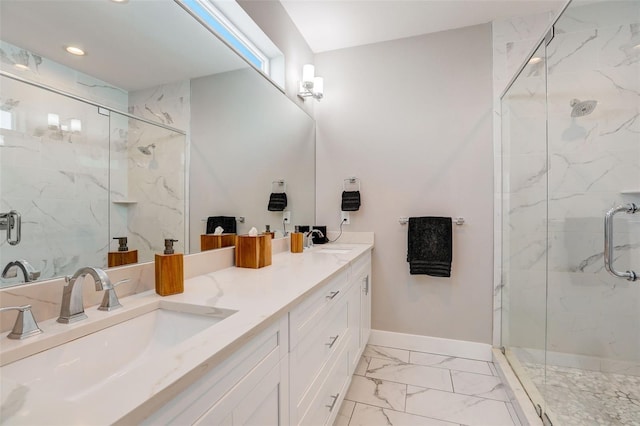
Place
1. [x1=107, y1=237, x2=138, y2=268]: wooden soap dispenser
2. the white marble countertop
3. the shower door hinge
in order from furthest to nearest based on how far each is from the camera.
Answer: the shower door hinge < [x1=107, y1=237, x2=138, y2=268]: wooden soap dispenser < the white marble countertop

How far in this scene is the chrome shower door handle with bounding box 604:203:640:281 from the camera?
1.83 m

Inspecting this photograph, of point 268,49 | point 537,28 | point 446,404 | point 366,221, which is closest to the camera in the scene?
point 446,404

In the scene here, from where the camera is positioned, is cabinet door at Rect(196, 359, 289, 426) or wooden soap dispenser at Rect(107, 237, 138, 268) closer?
cabinet door at Rect(196, 359, 289, 426)

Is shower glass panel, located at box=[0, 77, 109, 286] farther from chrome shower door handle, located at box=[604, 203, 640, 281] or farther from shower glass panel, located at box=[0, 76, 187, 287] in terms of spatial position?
chrome shower door handle, located at box=[604, 203, 640, 281]

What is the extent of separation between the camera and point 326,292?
1342mm

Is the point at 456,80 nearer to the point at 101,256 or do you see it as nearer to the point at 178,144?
the point at 178,144

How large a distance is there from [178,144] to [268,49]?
3.80ft

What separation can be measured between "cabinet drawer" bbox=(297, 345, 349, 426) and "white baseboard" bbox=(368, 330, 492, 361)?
889 millimetres

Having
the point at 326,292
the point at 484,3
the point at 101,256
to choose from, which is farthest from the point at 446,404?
the point at 484,3

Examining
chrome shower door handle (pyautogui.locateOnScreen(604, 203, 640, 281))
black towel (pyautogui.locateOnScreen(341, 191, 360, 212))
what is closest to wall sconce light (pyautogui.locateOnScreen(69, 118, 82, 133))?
black towel (pyautogui.locateOnScreen(341, 191, 360, 212))

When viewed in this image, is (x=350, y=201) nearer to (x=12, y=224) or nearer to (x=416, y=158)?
(x=416, y=158)

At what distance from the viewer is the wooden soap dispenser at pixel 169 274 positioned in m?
1.02

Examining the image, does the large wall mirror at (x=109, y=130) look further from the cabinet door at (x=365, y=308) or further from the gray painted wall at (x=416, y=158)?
the gray painted wall at (x=416, y=158)

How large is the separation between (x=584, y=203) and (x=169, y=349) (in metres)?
2.46
